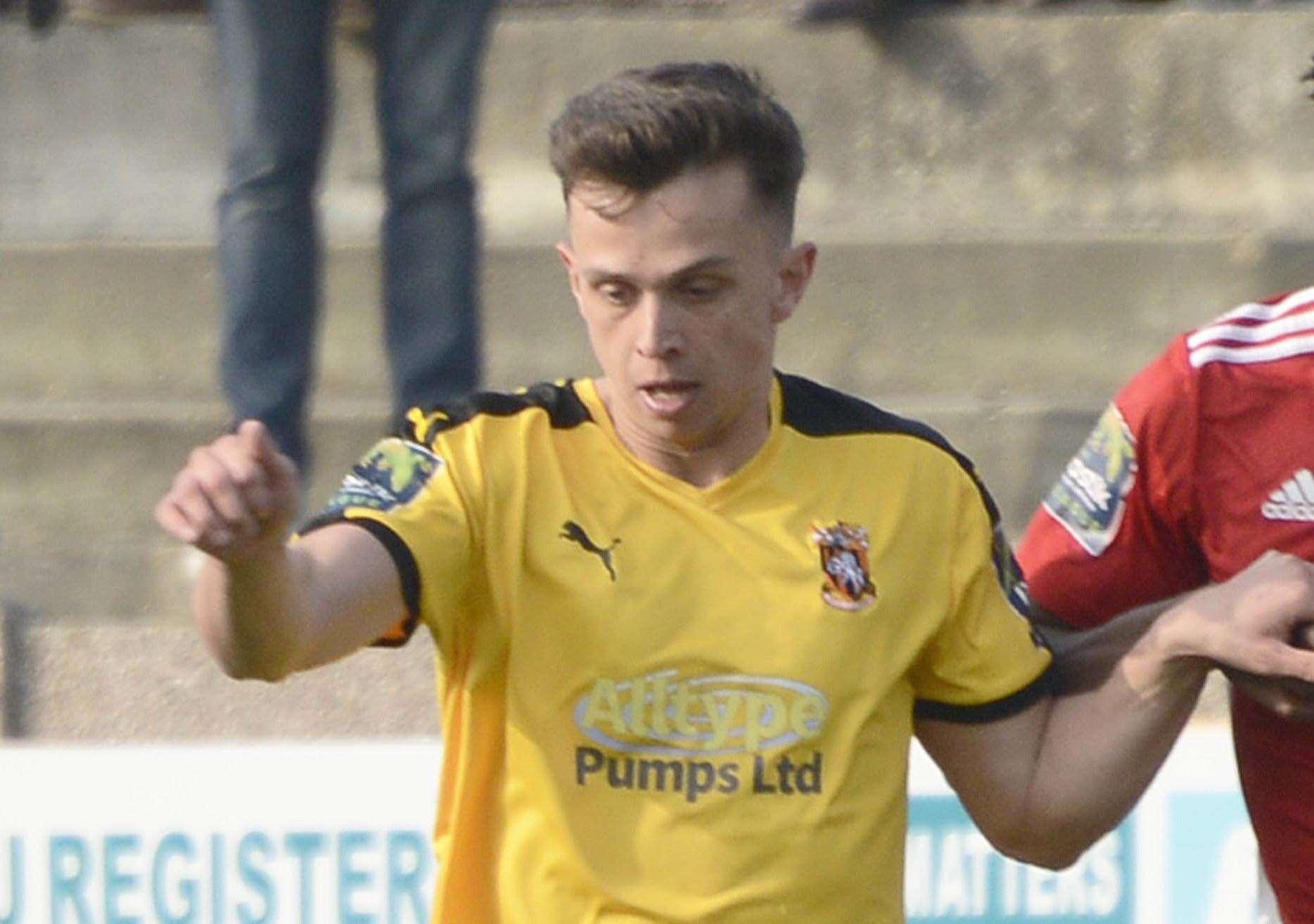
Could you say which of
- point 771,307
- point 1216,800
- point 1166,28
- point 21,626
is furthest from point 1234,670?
point 1166,28

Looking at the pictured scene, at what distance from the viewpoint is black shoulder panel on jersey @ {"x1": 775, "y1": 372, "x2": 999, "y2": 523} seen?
2.58m

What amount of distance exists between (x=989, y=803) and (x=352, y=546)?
2.57 feet

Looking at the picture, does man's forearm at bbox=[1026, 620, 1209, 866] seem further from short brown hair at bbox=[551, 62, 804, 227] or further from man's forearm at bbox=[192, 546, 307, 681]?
man's forearm at bbox=[192, 546, 307, 681]

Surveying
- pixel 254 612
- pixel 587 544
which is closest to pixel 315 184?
pixel 587 544

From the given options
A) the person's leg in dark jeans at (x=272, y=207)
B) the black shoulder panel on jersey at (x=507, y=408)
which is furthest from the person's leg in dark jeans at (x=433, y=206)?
the black shoulder panel on jersey at (x=507, y=408)

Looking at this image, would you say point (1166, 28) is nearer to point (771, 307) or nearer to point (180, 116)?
point (180, 116)

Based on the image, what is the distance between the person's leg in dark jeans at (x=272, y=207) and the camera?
4957 millimetres

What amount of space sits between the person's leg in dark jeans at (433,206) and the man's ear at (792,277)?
8.29ft

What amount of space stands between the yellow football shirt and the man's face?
110mm

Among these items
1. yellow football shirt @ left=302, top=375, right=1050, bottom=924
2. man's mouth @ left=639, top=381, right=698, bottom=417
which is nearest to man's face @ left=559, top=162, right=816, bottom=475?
man's mouth @ left=639, top=381, right=698, bottom=417

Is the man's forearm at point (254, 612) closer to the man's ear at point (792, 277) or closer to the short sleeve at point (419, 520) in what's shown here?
the short sleeve at point (419, 520)

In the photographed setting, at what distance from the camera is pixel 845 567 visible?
2482 mm

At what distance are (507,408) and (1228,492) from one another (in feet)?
2.63

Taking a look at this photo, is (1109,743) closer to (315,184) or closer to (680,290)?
(680,290)
